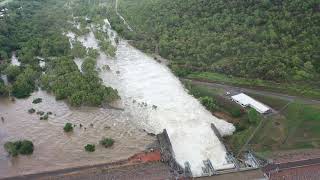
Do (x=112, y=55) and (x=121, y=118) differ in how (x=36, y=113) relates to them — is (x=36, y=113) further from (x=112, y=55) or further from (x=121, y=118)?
(x=112, y=55)

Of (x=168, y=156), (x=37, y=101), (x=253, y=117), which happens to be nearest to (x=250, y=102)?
(x=253, y=117)

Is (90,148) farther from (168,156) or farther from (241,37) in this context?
(241,37)

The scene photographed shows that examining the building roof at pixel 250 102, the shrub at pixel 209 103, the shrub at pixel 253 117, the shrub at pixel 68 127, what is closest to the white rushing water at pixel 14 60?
the shrub at pixel 68 127

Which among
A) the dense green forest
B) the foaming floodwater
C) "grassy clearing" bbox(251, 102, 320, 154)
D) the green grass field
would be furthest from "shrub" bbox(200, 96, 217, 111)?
the dense green forest

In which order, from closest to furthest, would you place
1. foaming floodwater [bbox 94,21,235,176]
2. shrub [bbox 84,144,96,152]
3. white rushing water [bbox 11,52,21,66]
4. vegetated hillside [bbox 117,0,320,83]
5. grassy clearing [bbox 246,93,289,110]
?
foaming floodwater [bbox 94,21,235,176] < shrub [bbox 84,144,96,152] < grassy clearing [bbox 246,93,289,110] < vegetated hillside [bbox 117,0,320,83] < white rushing water [bbox 11,52,21,66]

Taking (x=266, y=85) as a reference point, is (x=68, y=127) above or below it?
below

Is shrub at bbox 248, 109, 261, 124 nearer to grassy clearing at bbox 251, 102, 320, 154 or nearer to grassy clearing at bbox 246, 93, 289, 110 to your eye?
grassy clearing at bbox 251, 102, 320, 154

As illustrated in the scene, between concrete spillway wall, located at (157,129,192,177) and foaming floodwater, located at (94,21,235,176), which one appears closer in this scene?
concrete spillway wall, located at (157,129,192,177)

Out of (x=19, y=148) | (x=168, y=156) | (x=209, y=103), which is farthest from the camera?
(x=209, y=103)
